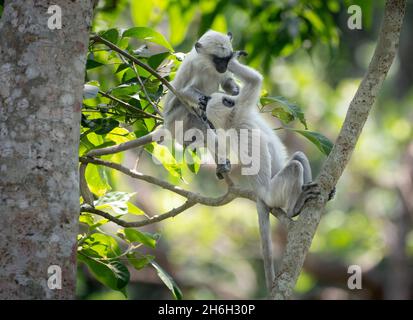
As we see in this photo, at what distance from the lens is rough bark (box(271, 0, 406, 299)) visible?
3215mm

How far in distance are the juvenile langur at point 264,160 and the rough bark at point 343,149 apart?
2.64 ft

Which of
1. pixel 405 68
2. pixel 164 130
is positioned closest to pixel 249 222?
pixel 405 68

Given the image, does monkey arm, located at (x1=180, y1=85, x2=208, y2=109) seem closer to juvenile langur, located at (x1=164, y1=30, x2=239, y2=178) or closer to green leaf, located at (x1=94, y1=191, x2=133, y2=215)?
juvenile langur, located at (x1=164, y1=30, x2=239, y2=178)

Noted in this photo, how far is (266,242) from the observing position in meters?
4.50

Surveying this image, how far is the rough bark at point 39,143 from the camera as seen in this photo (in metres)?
2.86

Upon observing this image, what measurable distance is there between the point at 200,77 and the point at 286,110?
4.92ft

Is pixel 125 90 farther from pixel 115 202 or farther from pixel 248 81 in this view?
pixel 248 81

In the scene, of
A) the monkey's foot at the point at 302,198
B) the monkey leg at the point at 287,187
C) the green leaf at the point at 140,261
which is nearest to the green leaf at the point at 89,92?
the green leaf at the point at 140,261

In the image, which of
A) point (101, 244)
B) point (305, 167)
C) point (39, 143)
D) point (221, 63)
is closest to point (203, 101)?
point (221, 63)

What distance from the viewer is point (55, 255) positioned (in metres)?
2.90

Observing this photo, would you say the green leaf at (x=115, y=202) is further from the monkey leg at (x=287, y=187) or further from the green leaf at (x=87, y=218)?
the monkey leg at (x=287, y=187)

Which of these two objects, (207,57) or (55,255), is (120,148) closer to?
(55,255)

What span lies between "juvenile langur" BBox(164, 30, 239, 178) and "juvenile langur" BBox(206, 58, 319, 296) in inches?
7.8
